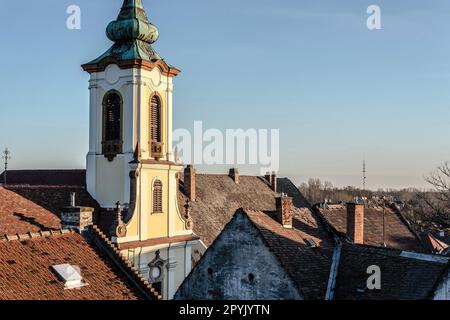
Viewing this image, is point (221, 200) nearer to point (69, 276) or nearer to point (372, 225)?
point (372, 225)

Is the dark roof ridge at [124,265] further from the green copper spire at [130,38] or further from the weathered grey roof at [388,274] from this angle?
the green copper spire at [130,38]

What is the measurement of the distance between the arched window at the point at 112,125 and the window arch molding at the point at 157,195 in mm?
2460

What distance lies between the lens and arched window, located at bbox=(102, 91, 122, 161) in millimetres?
28547

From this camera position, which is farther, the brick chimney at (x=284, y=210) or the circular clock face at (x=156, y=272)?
the circular clock face at (x=156, y=272)

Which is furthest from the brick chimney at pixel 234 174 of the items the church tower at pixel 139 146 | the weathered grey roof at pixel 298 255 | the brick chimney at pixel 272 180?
the weathered grey roof at pixel 298 255

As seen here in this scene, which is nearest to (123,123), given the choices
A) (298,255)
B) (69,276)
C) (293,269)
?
(298,255)

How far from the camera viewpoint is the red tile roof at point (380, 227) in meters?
26.4

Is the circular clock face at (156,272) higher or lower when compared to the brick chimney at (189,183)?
lower

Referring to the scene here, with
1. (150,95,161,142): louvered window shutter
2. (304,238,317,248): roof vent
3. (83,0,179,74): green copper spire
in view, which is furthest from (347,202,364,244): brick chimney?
(83,0,179,74): green copper spire

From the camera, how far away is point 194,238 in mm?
30688

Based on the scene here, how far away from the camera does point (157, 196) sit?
28.8 metres

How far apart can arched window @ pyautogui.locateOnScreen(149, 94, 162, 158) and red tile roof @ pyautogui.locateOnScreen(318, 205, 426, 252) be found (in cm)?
883

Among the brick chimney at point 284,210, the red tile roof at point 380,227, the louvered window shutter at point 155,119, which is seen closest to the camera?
the brick chimney at point 284,210

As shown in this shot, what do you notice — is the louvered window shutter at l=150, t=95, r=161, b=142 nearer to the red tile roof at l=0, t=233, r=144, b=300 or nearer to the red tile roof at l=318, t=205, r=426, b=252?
the red tile roof at l=318, t=205, r=426, b=252
